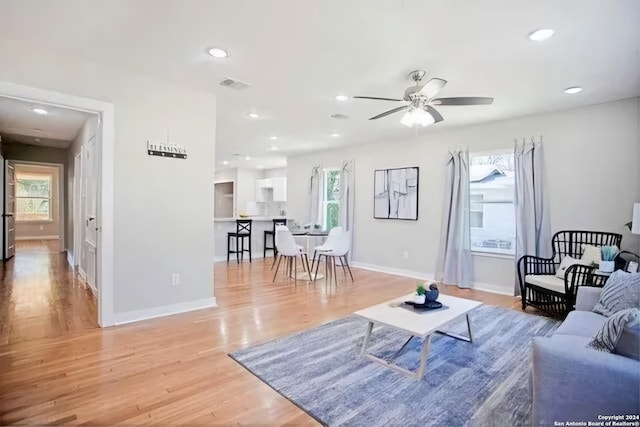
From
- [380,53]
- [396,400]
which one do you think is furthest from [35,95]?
[396,400]

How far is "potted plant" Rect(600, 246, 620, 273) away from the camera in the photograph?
3301 millimetres

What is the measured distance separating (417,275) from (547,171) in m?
2.54

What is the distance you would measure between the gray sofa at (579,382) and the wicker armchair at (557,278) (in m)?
2.19

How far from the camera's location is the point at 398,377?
2375mm

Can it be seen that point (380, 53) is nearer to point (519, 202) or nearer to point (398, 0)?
point (398, 0)

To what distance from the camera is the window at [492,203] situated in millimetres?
5047

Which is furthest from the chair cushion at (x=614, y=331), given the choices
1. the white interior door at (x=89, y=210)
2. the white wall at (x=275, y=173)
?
the white wall at (x=275, y=173)

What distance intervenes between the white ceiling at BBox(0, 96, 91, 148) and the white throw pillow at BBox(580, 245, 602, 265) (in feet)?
18.5

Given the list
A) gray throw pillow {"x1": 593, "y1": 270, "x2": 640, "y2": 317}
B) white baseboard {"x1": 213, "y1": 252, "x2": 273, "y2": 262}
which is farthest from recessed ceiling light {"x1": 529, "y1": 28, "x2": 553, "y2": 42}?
white baseboard {"x1": 213, "y1": 252, "x2": 273, "y2": 262}

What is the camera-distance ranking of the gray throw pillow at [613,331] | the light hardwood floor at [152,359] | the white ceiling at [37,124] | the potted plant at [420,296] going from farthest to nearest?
the white ceiling at [37,124] → the potted plant at [420,296] → the light hardwood floor at [152,359] → the gray throw pillow at [613,331]

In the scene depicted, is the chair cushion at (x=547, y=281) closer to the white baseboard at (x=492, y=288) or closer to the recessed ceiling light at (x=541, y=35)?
the white baseboard at (x=492, y=288)

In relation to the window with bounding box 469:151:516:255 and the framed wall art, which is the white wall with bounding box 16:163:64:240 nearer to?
the framed wall art

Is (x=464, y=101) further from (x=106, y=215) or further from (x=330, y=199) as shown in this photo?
(x=330, y=199)

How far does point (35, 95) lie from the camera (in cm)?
292
